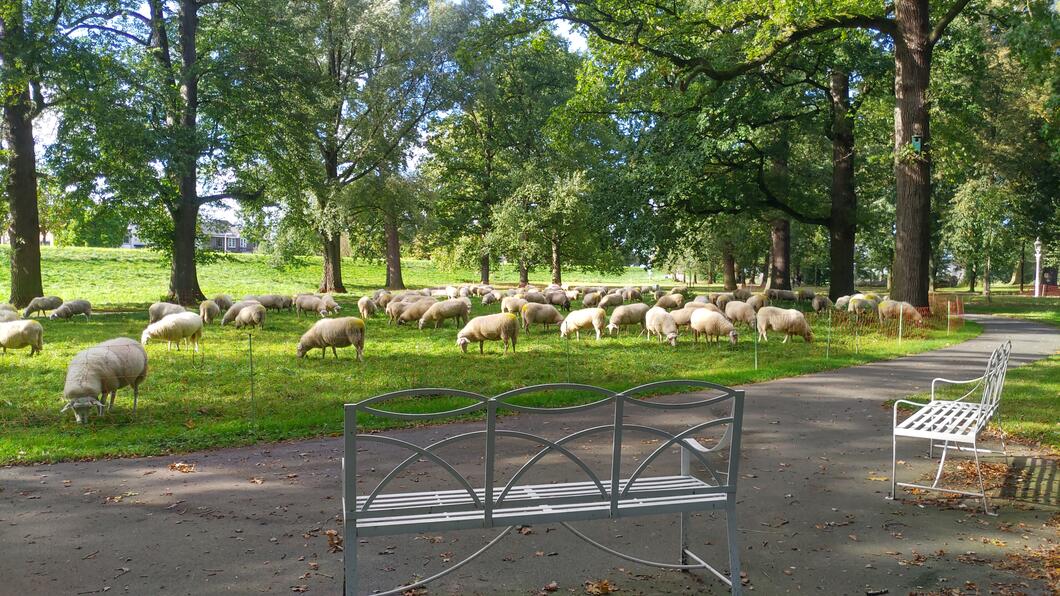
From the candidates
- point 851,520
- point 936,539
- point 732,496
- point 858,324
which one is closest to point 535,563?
point 732,496

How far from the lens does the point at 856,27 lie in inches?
765

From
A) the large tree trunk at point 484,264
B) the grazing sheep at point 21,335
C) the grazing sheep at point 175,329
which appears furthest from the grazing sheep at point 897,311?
the large tree trunk at point 484,264

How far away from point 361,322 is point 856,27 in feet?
52.2

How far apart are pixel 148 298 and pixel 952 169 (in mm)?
33755

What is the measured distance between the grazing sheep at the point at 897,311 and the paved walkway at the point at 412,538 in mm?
13543

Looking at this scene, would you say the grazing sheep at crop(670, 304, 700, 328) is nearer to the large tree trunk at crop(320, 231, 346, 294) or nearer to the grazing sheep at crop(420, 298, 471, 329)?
the grazing sheep at crop(420, 298, 471, 329)

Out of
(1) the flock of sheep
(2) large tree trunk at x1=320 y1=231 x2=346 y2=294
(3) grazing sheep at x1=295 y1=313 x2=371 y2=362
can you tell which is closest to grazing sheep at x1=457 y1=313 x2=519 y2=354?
(1) the flock of sheep

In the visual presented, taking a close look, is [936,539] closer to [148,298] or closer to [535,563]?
[535,563]

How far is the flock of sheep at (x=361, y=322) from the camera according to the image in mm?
9211

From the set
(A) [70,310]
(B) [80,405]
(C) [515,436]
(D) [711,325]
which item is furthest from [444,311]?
(C) [515,436]

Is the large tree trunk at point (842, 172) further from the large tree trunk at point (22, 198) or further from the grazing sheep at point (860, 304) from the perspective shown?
the large tree trunk at point (22, 198)

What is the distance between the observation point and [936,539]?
4828 mm

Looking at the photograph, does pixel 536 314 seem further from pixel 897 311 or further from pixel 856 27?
pixel 856 27

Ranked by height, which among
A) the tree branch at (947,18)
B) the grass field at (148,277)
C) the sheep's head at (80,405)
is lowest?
the sheep's head at (80,405)
